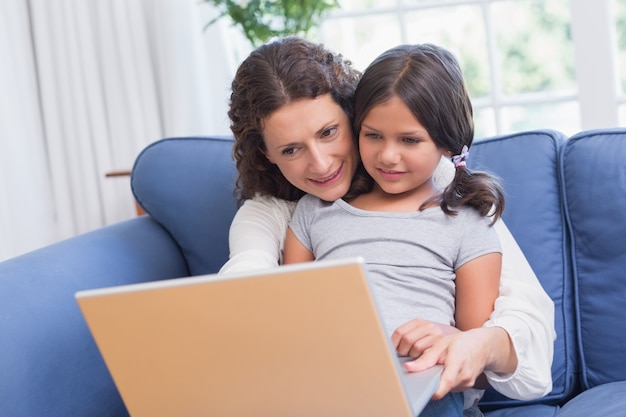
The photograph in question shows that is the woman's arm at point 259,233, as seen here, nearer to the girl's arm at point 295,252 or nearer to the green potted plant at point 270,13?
the girl's arm at point 295,252

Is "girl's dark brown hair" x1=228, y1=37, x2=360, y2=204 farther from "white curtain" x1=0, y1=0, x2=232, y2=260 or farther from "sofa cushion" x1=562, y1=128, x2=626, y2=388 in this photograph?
"white curtain" x1=0, y1=0, x2=232, y2=260

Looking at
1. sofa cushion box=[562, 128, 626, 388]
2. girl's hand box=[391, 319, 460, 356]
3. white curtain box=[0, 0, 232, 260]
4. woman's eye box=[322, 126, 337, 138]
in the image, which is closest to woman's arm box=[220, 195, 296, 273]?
woman's eye box=[322, 126, 337, 138]

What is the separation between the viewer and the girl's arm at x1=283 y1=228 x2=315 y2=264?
4.87ft

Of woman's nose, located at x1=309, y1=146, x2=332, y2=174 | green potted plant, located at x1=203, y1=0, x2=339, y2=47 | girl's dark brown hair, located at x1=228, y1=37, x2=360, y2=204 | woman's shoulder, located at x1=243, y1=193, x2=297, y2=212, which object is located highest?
green potted plant, located at x1=203, y1=0, x2=339, y2=47

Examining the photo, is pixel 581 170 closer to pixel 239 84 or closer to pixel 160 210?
pixel 239 84

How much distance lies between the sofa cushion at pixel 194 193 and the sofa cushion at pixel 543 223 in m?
0.51

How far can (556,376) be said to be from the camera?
149 cm

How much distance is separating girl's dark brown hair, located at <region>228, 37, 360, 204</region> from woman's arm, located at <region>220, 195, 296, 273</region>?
3.1 inches

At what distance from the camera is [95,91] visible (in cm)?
274

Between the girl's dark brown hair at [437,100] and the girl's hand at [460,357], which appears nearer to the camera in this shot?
the girl's hand at [460,357]

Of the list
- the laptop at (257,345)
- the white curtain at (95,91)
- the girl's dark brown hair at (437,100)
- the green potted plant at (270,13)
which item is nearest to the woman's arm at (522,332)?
the girl's dark brown hair at (437,100)

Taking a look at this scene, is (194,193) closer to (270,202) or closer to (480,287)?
(270,202)

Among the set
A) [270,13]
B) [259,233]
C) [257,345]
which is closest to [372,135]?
[259,233]

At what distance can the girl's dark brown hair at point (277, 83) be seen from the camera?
137cm
